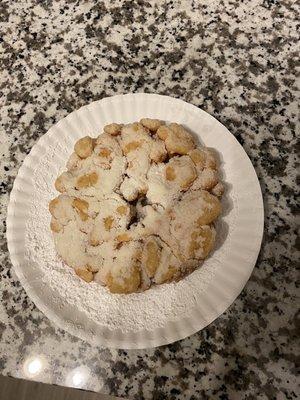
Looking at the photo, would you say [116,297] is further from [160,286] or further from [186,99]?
[186,99]

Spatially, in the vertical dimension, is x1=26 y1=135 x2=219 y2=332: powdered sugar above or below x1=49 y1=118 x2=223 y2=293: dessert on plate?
below

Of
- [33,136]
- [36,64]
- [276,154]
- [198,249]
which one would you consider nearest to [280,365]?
[198,249]

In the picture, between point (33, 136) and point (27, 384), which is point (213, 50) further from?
point (27, 384)

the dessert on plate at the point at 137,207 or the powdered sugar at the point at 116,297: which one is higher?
the dessert on plate at the point at 137,207

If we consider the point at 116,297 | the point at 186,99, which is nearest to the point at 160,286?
the point at 116,297
